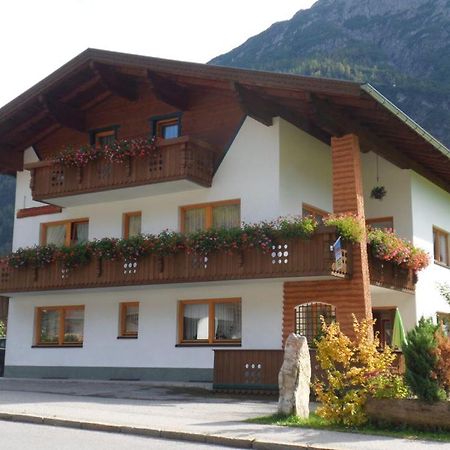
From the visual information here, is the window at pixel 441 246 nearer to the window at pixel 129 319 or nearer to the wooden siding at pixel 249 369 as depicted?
the wooden siding at pixel 249 369

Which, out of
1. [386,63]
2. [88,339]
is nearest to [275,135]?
[88,339]

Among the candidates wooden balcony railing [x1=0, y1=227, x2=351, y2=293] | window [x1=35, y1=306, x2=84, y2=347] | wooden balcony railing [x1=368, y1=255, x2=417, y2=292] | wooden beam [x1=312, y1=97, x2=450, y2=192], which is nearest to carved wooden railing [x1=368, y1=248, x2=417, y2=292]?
wooden balcony railing [x1=368, y1=255, x2=417, y2=292]

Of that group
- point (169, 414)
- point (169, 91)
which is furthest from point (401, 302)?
point (169, 414)

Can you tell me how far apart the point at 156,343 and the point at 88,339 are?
2705 millimetres

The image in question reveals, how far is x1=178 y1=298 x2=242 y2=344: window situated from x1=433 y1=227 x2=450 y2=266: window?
7.64 meters

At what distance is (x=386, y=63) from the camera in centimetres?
10125

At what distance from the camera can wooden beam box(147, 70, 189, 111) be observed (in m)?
22.4

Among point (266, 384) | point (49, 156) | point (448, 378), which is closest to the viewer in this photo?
point (448, 378)

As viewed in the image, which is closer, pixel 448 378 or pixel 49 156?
pixel 448 378

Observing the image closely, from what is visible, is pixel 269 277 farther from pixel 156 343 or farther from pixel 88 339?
pixel 88 339

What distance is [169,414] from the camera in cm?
1412

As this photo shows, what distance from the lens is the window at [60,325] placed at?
24.9 meters

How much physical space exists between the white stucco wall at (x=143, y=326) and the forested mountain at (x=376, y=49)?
57.7 m

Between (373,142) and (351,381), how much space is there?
10.4m
